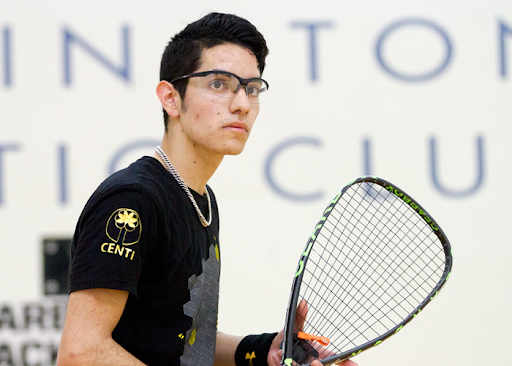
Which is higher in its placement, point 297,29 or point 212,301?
point 297,29

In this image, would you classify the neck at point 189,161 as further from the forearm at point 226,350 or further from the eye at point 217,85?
the forearm at point 226,350

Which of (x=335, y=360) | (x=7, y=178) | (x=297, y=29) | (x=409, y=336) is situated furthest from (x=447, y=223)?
(x=7, y=178)

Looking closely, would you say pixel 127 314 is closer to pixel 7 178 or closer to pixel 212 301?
pixel 212 301

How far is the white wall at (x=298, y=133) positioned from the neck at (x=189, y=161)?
1652mm

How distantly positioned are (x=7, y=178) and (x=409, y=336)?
7.63ft

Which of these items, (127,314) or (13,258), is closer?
(127,314)

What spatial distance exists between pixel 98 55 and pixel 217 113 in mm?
1955

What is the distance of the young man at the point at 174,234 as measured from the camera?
1.17m

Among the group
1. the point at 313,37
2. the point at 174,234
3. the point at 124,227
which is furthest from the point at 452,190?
the point at 124,227

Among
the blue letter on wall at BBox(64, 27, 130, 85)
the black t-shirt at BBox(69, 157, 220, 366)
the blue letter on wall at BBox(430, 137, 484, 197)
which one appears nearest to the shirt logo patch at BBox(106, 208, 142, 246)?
the black t-shirt at BBox(69, 157, 220, 366)

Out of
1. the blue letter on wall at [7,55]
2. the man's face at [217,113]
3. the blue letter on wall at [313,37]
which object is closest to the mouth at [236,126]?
the man's face at [217,113]

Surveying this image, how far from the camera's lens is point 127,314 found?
128cm

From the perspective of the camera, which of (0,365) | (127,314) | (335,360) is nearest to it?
(127,314)

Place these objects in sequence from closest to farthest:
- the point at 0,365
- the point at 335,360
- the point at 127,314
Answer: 1. the point at 127,314
2. the point at 335,360
3. the point at 0,365
